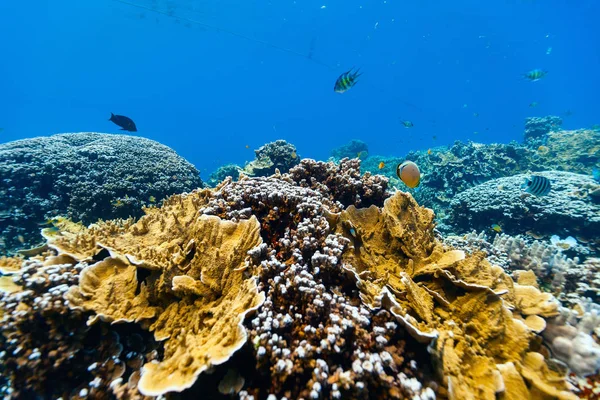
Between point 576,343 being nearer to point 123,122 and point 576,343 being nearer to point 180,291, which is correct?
point 180,291

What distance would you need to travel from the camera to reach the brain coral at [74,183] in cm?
697

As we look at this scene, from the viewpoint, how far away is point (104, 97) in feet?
499

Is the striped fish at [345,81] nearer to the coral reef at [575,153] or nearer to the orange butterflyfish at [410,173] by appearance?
the orange butterflyfish at [410,173]

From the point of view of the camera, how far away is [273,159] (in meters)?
12.0

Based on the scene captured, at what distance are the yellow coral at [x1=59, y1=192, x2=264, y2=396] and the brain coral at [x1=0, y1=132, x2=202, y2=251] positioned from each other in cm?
441

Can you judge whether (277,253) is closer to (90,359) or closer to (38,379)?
(90,359)

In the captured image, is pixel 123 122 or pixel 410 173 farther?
pixel 123 122

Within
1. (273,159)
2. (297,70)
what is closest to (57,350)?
(273,159)

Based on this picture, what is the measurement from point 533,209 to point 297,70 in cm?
16056

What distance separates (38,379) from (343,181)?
462 cm

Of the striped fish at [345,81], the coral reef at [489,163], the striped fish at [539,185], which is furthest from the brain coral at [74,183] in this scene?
the coral reef at [489,163]

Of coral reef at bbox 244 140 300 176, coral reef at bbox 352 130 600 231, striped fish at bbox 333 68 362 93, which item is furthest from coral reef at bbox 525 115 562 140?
striped fish at bbox 333 68 362 93

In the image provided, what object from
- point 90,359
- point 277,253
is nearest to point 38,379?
point 90,359

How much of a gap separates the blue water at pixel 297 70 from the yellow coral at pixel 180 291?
87614mm
